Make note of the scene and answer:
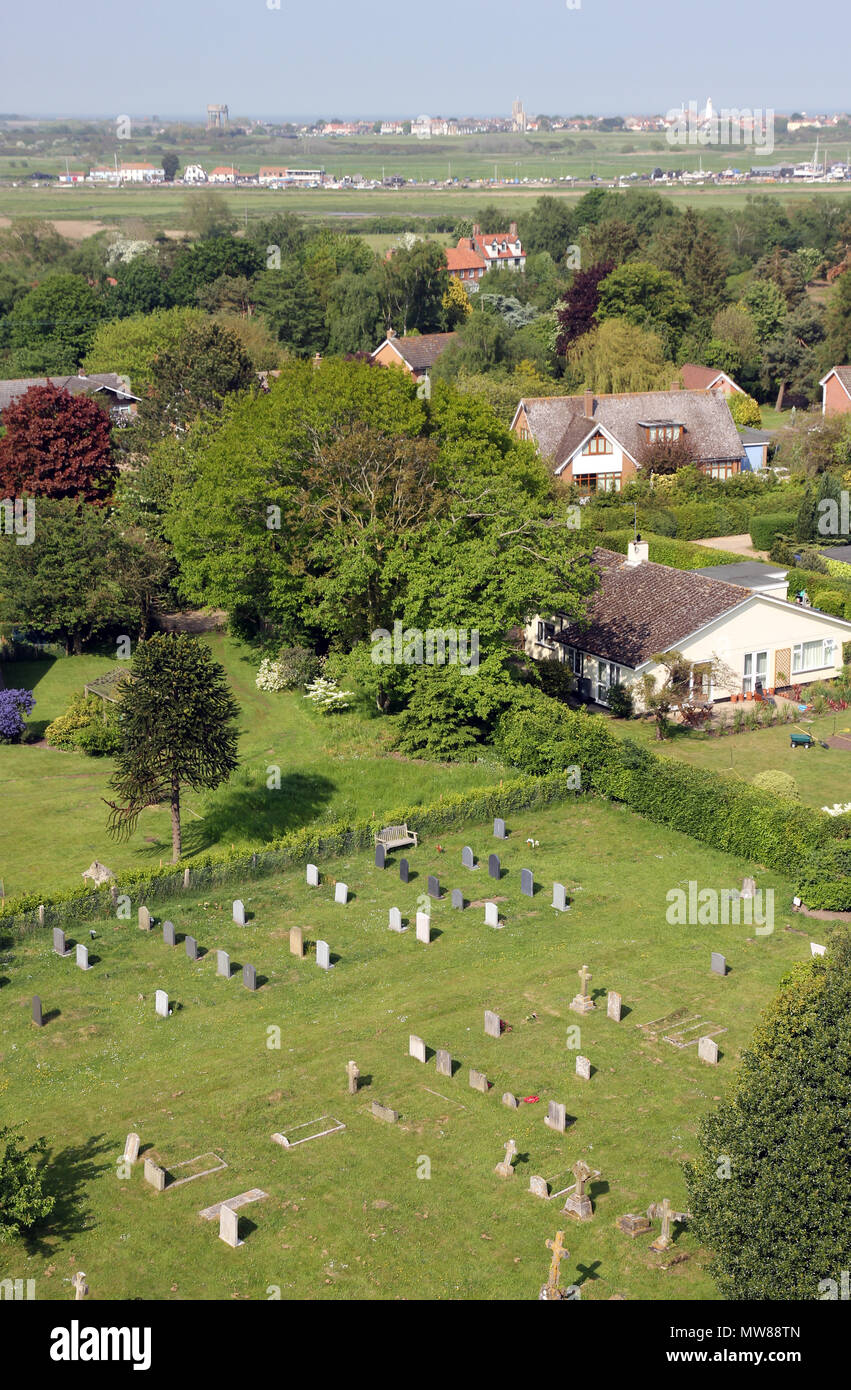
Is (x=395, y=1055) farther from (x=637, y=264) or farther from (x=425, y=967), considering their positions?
(x=637, y=264)

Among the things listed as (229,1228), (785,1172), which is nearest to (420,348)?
(229,1228)

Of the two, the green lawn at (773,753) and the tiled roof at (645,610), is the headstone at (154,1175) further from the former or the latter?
the tiled roof at (645,610)

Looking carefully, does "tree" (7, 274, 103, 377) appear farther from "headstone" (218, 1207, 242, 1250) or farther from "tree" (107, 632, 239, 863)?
"headstone" (218, 1207, 242, 1250)

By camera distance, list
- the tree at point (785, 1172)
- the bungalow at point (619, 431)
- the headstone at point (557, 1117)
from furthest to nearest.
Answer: the bungalow at point (619, 431), the headstone at point (557, 1117), the tree at point (785, 1172)

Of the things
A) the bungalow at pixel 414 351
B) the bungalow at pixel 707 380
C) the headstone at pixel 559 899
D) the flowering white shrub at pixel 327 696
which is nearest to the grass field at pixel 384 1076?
the headstone at pixel 559 899

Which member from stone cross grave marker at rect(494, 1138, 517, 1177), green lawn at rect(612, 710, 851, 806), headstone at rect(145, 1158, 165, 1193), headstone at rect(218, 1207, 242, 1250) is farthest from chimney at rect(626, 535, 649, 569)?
headstone at rect(218, 1207, 242, 1250)

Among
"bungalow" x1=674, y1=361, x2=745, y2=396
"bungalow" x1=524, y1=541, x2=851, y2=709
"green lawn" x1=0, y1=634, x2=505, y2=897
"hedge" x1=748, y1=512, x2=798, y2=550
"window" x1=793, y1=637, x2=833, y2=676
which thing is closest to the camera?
"green lawn" x1=0, y1=634, x2=505, y2=897

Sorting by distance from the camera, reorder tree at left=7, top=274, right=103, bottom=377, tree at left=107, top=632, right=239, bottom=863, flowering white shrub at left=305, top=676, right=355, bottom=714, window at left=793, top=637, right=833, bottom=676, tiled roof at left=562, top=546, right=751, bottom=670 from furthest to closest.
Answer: tree at left=7, top=274, right=103, bottom=377 → window at left=793, top=637, right=833, bottom=676 → flowering white shrub at left=305, top=676, right=355, bottom=714 → tiled roof at left=562, top=546, right=751, bottom=670 → tree at left=107, top=632, right=239, bottom=863
